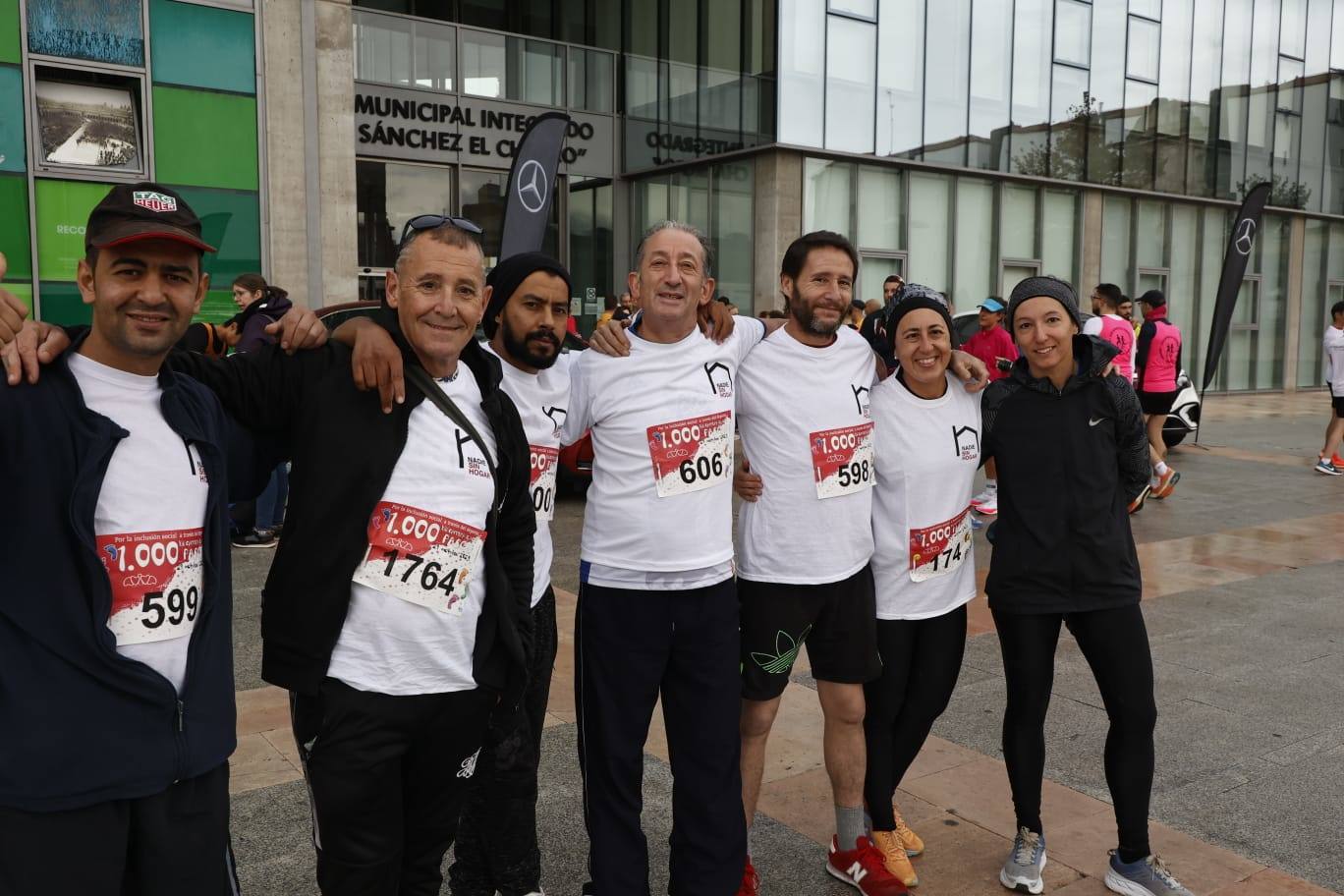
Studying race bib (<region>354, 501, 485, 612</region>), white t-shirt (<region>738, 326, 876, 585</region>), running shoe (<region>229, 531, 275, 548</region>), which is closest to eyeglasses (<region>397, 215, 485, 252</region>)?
race bib (<region>354, 501, 485, 612</region>)

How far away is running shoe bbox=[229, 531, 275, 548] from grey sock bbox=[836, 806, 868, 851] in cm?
595

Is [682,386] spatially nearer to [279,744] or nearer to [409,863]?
[409,863]

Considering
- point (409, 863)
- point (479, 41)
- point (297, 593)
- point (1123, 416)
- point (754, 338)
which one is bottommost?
point (409, 863)

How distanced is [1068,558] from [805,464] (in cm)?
85

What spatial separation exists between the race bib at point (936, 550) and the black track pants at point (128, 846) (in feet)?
6.75

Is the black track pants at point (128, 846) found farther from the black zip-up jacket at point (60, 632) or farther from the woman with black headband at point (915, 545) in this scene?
the woman with black headband at point (915, 545)

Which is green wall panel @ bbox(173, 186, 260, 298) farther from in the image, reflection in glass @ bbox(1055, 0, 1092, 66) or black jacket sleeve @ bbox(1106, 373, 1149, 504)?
reflection in glass @ bbox(1055, 0, 1092, 66)

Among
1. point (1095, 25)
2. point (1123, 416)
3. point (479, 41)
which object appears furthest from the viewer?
point (1095, 25)

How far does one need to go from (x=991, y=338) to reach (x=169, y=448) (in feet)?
29.8

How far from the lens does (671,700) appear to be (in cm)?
317

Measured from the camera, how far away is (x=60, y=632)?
75.9 inches

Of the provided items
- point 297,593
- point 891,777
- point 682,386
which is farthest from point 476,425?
point 891,777

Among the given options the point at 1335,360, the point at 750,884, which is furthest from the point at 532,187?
the point at 1335,360

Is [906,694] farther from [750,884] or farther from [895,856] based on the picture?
[750,884]
